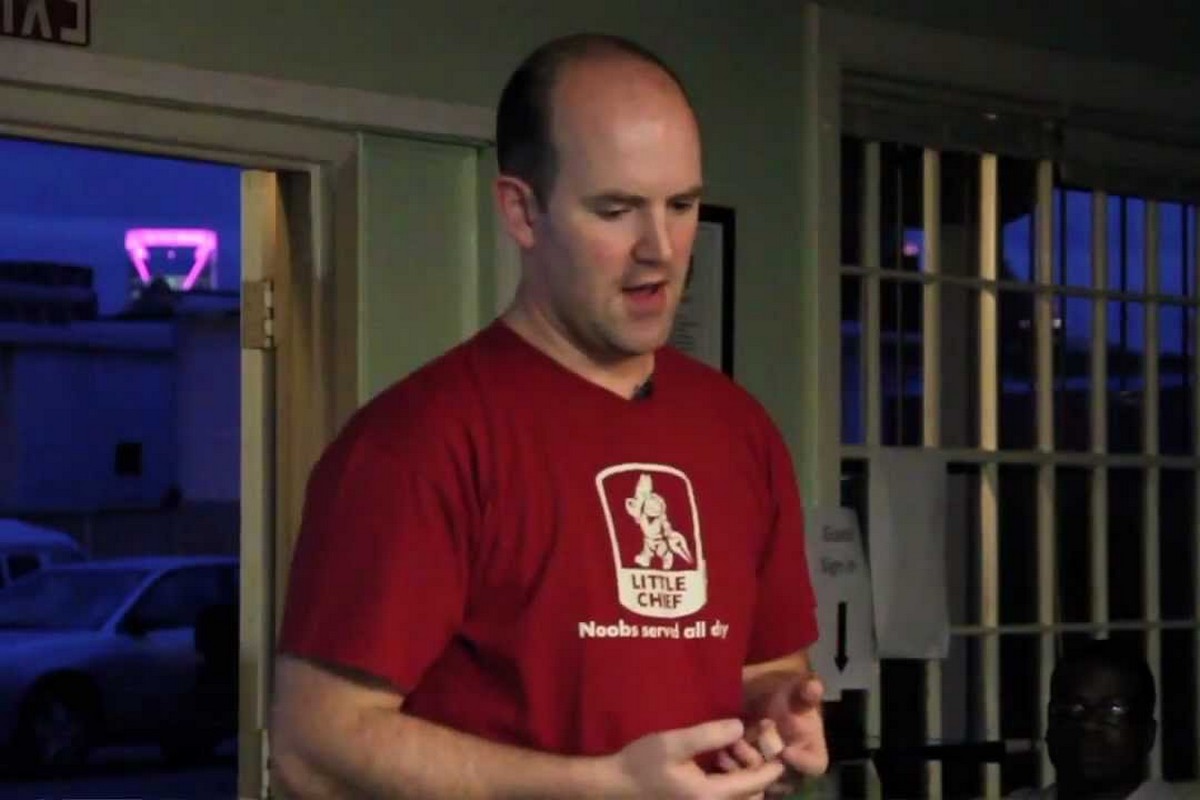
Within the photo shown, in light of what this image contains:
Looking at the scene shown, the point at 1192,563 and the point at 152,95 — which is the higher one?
the point at 152,95

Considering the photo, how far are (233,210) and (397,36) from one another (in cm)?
455

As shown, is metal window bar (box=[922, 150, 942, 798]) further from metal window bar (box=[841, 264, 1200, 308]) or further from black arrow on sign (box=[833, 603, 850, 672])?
black arrow on sign (box=[833, 603, 850, 672])

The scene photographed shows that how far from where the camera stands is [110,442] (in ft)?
31.2

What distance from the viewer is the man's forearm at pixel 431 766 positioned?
1315mm

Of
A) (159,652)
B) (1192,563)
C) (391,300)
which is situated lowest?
(159,652)

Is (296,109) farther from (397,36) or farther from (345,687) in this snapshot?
(345,687)

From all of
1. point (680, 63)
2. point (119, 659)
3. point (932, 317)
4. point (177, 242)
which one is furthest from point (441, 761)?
point (177, 242)

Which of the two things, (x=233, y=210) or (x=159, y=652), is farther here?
(x=159, y=652)

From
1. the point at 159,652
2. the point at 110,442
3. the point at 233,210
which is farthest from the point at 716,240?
the point at 110,442

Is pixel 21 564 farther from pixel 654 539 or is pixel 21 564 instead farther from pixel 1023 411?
pixel 654 539

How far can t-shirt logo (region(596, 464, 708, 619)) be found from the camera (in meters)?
1.43

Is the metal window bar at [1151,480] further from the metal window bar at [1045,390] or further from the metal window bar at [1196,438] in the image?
the metal window bar at [1045,390]

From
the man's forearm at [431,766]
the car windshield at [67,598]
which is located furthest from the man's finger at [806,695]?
the car windshield at [67,598]

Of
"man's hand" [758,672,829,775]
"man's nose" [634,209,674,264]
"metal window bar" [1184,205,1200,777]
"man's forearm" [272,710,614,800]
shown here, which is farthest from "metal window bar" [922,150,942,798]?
"man's forearm" [272,710,614,800]
